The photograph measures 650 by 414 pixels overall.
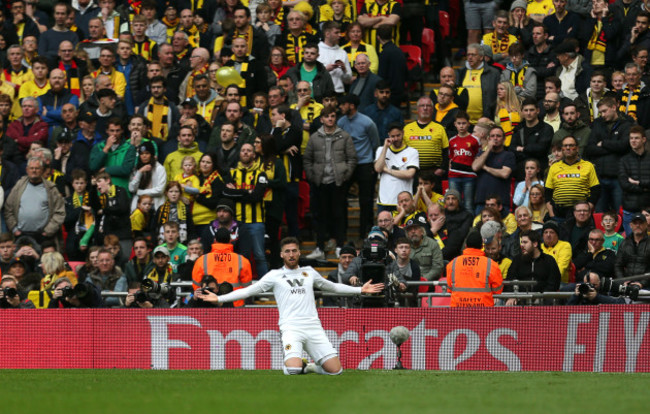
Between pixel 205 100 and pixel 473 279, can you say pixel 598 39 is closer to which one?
pixel 205 100

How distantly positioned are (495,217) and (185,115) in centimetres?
604

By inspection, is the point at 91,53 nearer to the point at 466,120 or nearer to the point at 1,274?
the point at 1,274

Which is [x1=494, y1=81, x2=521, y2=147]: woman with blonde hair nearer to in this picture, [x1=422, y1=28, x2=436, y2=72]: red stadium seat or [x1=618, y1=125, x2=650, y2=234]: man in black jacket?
[x1=618, y1=125, x2=650, y2=234]: man in black jacket

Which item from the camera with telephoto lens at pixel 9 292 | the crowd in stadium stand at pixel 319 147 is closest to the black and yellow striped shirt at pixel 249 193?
the crowd in stadium stand at pixel 319 147

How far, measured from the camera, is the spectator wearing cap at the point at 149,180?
21.0 metres

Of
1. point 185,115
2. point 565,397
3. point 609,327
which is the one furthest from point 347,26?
point 565,397

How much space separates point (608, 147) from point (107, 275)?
808 centimetres

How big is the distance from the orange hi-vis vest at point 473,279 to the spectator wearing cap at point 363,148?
4709mm

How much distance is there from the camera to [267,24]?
79.2 feet

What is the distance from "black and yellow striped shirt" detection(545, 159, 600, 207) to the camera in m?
19.6

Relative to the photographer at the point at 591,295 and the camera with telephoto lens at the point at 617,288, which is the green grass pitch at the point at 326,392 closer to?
the camera with telephoto lens at the point at 617,288

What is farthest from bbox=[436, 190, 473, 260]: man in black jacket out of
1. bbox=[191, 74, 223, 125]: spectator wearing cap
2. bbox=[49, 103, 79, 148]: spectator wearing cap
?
bbox=[49, 103, 79, 148]: spectator wearing cap

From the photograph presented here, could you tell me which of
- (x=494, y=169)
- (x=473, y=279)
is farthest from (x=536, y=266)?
(x=494, y=169)

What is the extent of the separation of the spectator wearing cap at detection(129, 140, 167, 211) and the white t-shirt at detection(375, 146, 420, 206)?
12.1 ft
